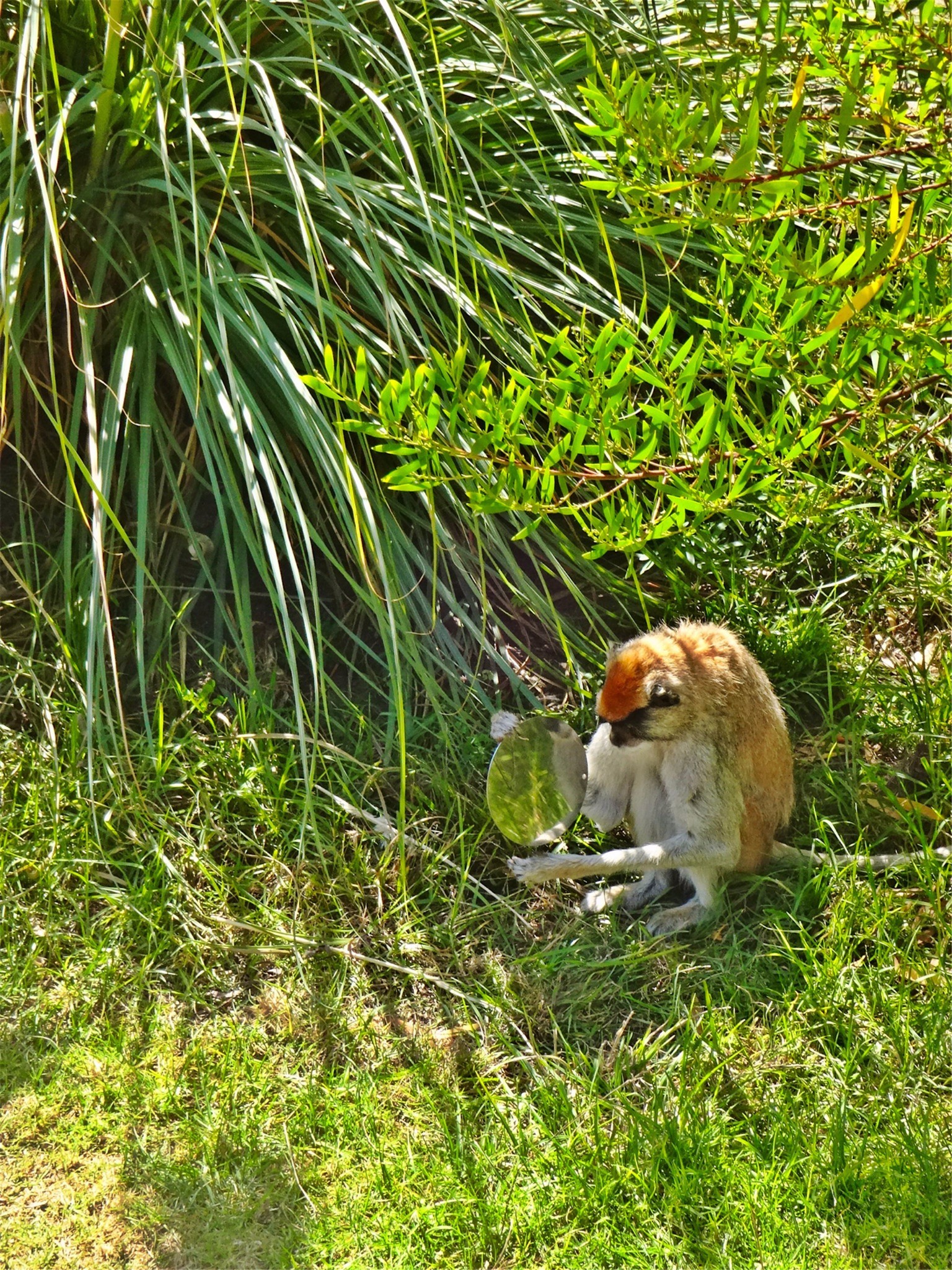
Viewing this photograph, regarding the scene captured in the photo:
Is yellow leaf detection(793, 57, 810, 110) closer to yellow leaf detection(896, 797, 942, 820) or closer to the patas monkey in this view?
the patas monkey

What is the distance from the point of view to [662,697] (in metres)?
3.45

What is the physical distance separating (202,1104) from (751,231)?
282 centimetres

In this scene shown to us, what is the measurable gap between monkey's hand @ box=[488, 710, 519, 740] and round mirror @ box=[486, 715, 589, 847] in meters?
0.09

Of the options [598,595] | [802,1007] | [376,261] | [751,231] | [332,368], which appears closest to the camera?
[332,368]

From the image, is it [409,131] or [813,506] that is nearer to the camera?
[813,506]

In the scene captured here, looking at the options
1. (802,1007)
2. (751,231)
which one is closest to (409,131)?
(751,231)

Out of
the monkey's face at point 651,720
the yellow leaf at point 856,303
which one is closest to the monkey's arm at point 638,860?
the monkey's face at point 651,720

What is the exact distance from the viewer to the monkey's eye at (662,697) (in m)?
3.44

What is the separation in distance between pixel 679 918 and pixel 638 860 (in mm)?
225

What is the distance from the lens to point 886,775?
390 centimetres

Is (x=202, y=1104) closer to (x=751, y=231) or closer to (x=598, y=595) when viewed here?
(x=598, y=595)

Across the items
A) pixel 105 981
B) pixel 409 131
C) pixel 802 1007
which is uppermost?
pixel 409 131

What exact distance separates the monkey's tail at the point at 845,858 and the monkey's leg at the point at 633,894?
0.30 m

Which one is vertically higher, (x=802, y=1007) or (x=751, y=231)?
(x=751, y=231)
